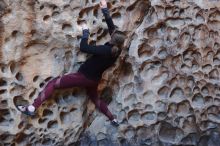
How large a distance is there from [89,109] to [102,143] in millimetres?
271

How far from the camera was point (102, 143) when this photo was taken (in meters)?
3.64

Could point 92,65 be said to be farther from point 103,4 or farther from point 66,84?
point 103,4

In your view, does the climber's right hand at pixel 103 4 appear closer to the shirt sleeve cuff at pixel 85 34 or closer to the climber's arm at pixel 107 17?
the climber's arm at pixel 107 17

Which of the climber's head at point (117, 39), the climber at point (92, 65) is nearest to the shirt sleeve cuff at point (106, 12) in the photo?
the climber at point (92, 65)

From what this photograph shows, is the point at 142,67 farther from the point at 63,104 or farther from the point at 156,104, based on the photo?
the point at 63,104

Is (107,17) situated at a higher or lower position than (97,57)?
higher

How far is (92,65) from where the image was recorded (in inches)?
134

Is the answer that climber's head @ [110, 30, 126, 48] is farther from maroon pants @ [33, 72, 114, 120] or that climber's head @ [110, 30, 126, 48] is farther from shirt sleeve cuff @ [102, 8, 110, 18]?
maroon pants @ [33, 72, 114, 120]

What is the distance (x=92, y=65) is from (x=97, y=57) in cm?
7

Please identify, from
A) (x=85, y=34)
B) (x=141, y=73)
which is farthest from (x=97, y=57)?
(x=141, y=73)

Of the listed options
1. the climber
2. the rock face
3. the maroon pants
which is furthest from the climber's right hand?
the maroon pants

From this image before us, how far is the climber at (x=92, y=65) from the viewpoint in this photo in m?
Answer: 3.33

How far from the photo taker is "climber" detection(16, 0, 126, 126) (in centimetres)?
333

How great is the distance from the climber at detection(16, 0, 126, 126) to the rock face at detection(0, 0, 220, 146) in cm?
11
